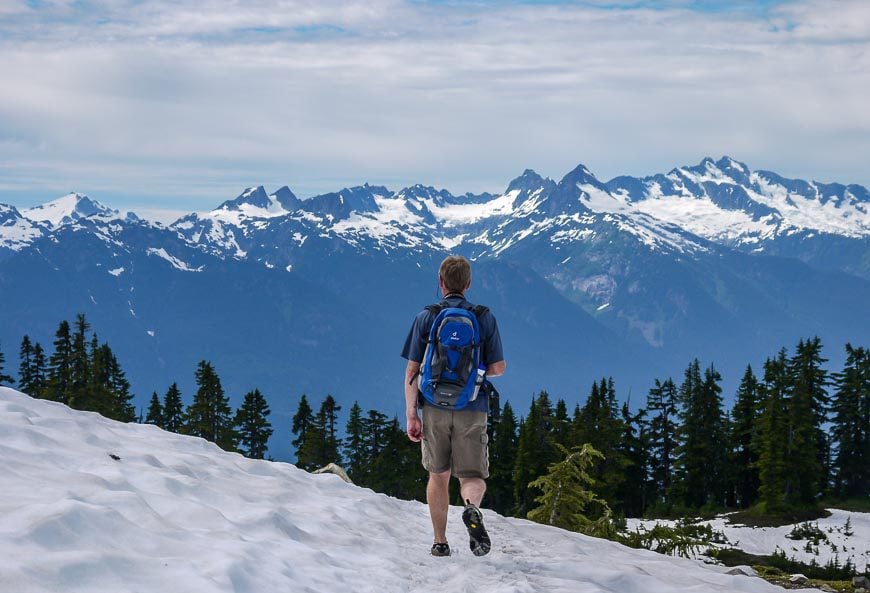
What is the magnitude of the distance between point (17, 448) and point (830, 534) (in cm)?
4858

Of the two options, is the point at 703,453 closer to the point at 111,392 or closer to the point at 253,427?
the point at 253,427

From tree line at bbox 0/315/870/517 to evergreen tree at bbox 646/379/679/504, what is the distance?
13 cm

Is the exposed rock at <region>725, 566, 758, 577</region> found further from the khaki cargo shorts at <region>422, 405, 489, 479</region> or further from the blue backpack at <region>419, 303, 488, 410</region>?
the blue backpack at <region>419, 303, 488, 410</region>

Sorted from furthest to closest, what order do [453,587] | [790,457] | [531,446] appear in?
[531,446]
[790,457]
[453,587]

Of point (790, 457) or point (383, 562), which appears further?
point (790, 457)

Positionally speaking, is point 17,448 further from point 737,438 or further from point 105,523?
point 737,438

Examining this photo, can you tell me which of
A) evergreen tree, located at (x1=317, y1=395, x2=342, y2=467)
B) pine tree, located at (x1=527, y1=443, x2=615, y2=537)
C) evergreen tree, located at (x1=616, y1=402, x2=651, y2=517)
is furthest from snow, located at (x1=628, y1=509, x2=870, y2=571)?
evergreen tree, located at (x1=317, y1=395, x2=342, y2=467)

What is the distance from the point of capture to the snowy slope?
679 cm

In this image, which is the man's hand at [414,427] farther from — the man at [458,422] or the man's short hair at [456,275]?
the man's short hair at [456,275]

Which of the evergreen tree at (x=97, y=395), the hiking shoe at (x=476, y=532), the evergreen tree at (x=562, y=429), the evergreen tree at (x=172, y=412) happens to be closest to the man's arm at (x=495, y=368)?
the hiking shoe at (x=476, y=532)

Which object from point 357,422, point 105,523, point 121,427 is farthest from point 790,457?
point 105,523

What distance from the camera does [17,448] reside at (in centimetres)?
996

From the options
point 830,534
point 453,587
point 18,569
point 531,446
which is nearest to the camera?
point 18,569

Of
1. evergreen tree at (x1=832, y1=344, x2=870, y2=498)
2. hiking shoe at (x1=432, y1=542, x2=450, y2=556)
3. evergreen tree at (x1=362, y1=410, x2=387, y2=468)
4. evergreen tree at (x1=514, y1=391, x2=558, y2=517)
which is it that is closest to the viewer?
hiking shoe at (x1=432, y1=542, x2=450, y2=556)
